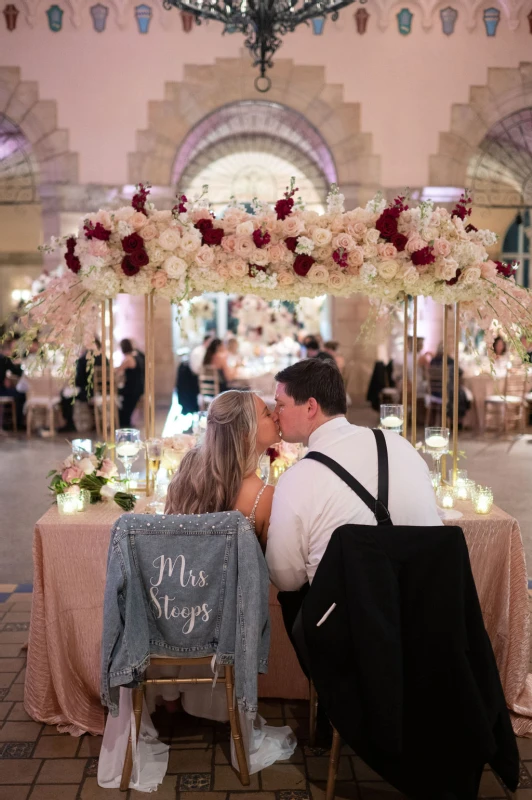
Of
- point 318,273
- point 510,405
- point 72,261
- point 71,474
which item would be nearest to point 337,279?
point 318,273

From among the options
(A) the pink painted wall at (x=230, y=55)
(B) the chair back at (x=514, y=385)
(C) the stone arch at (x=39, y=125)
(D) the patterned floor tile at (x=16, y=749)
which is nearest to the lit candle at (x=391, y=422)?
(D) the patterned floor tile at (x=16, y=749)

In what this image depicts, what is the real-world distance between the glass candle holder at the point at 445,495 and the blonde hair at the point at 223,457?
1.15 metres

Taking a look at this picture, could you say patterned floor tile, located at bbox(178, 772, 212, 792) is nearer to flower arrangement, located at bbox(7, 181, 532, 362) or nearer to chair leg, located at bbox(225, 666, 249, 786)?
chair leg, located at bbox(225, 666, 249, 786)

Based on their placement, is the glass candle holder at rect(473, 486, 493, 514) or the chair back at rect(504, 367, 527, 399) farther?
the chair back at rect(504, 367, 527, 399)

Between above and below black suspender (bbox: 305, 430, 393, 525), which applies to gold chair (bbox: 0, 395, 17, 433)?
below

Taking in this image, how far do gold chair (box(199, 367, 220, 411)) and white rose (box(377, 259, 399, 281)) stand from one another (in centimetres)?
602

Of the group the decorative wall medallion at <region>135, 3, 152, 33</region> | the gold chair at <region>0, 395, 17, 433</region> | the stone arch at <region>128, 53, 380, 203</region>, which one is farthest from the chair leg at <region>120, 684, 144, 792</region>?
the decorative wall medallion at <region>135, 3, 152, 33</region>

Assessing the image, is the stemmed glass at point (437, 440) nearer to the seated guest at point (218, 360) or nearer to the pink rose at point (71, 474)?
the pink rose at point (71, 474)

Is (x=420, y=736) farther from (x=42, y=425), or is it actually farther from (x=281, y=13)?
(x=42, y=425)

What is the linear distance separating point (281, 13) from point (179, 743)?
5.02m

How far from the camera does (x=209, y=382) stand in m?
10.2

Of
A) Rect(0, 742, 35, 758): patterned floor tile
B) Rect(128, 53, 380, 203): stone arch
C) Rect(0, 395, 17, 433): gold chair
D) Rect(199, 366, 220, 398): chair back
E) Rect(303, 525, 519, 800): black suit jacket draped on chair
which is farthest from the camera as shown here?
Rect(128, 53, 380, 203): stone arch

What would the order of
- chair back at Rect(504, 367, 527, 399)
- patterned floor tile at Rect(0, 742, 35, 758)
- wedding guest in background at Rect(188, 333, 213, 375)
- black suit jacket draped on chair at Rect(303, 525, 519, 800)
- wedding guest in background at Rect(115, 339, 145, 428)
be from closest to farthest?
black suit jacket draped on chair at Rect(303, 525, 519, 800) < patterned floor tile at Rect(0, 742, 35, 758) < wedding guest in background at Rect(188, 333, 213, 375) < wedding guest in background at Rect(115, 339, 145, 428) < chair back at Rect(504, 367, 527, 399)

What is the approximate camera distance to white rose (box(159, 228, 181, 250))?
11.1ft
